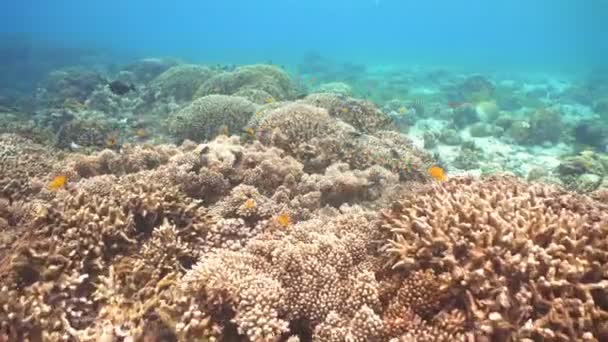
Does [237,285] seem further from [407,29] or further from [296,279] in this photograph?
[407,29]

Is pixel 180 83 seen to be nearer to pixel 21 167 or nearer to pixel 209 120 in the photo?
pixel 209 120

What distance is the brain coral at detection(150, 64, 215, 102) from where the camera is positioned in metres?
18.0

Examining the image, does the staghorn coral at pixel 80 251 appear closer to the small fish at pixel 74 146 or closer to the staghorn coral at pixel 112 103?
the small fish at pixel 74 146

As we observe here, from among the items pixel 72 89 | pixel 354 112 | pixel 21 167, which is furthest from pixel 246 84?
pixel 21 167

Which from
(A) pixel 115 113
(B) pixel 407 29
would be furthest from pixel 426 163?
(B) pixel 407 29

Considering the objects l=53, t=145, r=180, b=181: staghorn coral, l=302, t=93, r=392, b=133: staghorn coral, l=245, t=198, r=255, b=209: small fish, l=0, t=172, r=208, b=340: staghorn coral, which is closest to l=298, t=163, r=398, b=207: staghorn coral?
l=245, t=198, r=255, b=209: small fish

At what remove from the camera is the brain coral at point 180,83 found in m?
18.0

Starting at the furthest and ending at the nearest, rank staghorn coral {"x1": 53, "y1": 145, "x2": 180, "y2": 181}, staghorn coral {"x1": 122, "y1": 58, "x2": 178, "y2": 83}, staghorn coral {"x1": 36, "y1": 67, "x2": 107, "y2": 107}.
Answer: staghorn coral {"x1": 122, "y1": 58, "x2": 178, "y2": 83}, staghorn coral {"x1": 36, "y1": 67, "x2": 107, "y2": 107}, staghorn coral {"x1": 53, "y1": 145, "x2": 180, "y2": 181}

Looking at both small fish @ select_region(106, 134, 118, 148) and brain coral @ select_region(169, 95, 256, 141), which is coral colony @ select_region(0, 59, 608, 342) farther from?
brain coral @ select_region(169, 95, 256, 141)

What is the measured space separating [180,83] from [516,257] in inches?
720

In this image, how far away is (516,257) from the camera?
123 inches

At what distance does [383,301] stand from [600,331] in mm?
1701

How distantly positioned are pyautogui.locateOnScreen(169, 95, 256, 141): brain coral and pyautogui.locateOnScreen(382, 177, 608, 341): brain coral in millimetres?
8053

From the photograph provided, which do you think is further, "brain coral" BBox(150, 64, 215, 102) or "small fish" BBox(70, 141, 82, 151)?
"brain coral" BBox(150, 64, 215, 102)
